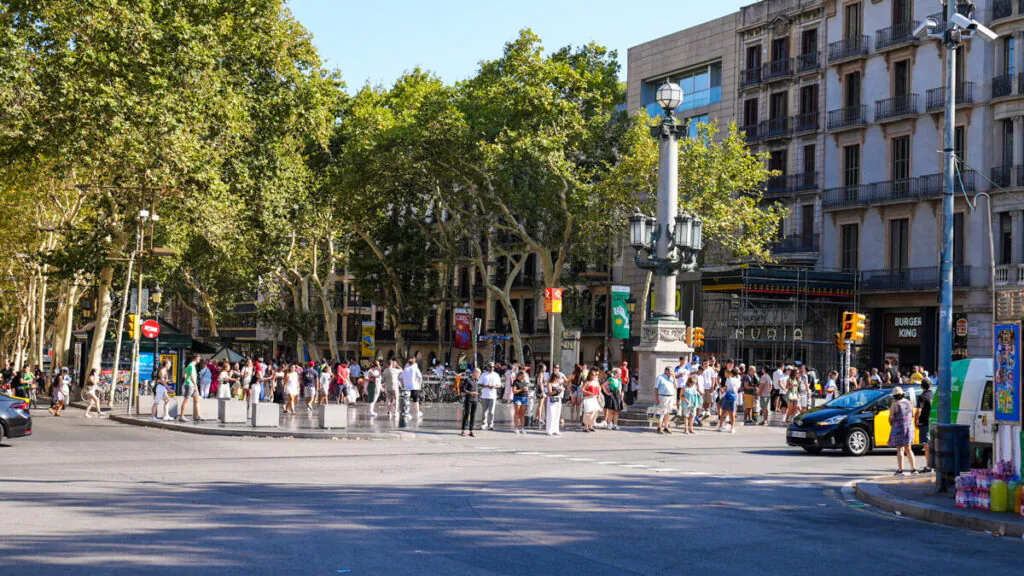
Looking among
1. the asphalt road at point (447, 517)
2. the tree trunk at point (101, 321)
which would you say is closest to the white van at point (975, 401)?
the asphalt road at point (447, 517)

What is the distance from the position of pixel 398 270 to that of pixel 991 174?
3062 cm

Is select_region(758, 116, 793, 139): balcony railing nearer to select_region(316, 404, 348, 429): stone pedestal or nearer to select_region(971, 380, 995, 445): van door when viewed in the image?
select_region(316, 404, 348, 429): stone pedestal

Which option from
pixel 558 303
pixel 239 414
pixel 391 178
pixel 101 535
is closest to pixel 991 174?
pixel 558 303

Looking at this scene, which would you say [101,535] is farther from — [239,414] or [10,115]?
[10,115]

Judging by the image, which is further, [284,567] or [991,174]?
[991,174]

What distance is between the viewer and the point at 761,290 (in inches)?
1789

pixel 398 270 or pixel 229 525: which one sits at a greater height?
pixel 398 270

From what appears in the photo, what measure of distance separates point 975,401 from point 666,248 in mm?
11111

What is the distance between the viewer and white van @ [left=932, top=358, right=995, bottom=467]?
19.0m

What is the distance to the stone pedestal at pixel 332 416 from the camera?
25984mm

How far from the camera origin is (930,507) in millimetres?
13258

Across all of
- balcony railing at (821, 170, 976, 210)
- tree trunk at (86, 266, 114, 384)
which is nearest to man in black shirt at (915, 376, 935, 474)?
balcony railing at (821, 170, 976, 210)

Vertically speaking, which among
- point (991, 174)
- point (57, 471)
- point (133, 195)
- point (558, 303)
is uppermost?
point (991, 174)

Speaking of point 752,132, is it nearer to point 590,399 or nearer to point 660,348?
point 660,348
